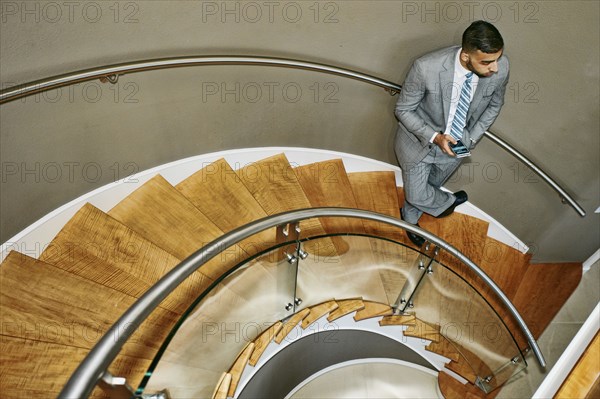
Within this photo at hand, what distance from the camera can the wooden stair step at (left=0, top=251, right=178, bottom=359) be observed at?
7.98 feet

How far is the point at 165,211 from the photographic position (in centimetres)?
313

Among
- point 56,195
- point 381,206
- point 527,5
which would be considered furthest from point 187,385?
point 527,5

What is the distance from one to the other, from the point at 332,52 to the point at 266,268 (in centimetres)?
140

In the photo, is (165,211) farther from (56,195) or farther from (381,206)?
(381,206)

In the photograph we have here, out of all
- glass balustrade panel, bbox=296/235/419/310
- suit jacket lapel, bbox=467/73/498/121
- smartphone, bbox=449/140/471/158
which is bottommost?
glass balustrade panel, bbox=296/235/419/310

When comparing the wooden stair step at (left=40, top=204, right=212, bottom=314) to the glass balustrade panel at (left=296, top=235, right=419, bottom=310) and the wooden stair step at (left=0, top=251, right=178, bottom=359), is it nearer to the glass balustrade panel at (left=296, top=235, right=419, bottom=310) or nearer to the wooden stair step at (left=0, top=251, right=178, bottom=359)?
the wooden stair step at (left=0, top=251, right=178, bottom=359)

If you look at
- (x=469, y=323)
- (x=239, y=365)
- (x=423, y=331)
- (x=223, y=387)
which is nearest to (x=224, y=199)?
(x=239, y=365)

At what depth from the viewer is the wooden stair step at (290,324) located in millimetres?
3250

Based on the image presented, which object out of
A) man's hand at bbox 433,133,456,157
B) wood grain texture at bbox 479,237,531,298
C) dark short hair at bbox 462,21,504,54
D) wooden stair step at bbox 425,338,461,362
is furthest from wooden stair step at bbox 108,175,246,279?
wood grain texture at bbox 479,237,531,298

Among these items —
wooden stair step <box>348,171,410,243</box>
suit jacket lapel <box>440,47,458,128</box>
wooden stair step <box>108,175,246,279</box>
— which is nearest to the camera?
suit jacket lapel <box>440,47,458,128</box>

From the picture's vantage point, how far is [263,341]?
3.13 metres

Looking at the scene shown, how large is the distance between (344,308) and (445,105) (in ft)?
5.16

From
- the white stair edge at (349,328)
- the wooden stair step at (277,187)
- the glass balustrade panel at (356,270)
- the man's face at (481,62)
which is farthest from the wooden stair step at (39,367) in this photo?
the man's face at (481,62)

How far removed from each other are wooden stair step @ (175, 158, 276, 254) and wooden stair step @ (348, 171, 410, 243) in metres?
0.89
